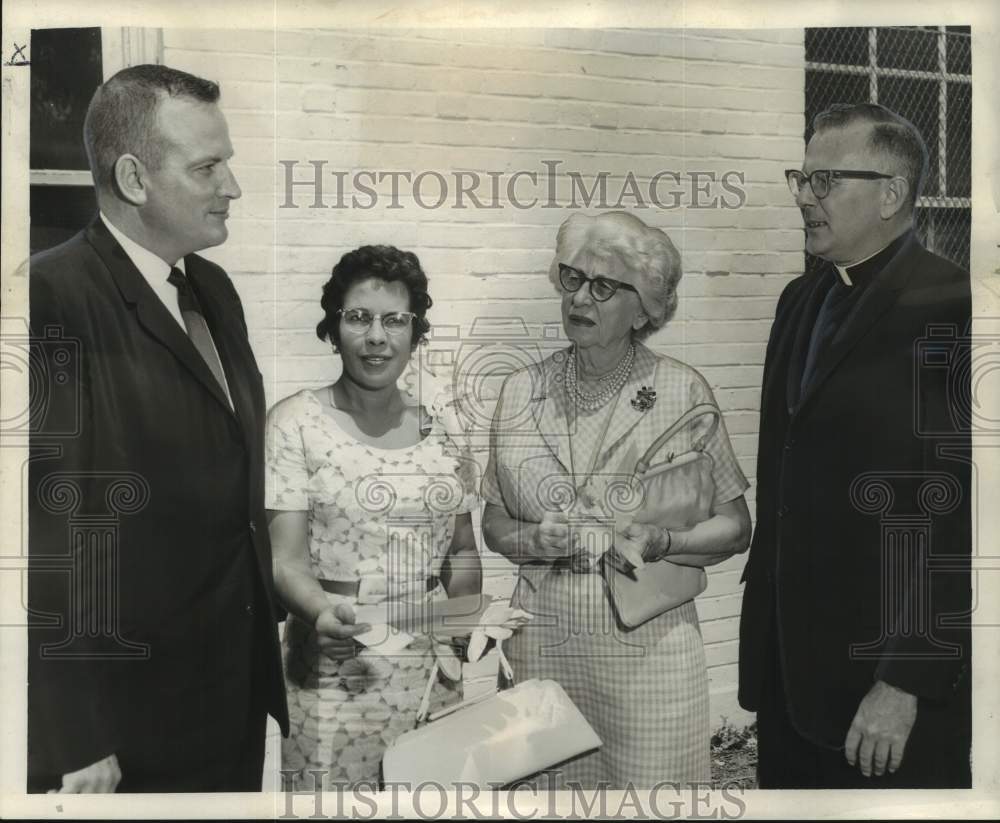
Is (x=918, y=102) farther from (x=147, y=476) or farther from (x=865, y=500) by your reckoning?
(x=147, y=476)

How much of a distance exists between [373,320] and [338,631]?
1034 millimetres

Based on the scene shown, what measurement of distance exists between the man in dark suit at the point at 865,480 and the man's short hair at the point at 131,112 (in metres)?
2.03

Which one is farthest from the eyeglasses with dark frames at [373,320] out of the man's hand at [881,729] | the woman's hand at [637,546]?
the man's hand at [881,729]

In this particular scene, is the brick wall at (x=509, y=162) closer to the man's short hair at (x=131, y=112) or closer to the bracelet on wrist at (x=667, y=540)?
the man's short hair at (x=131, y=112)

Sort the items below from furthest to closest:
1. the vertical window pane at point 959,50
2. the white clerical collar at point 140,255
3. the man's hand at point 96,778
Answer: the vertical window pane at point 959,50, the man's hand at point 96,778, the white clerical collar at point 140,255

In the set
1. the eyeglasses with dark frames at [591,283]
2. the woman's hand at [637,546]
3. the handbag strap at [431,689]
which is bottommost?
the handbag strap at [431,689]

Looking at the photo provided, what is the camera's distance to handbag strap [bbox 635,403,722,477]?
15.8 ft

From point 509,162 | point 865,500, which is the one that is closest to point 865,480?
point 865,500

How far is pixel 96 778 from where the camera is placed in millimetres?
4812

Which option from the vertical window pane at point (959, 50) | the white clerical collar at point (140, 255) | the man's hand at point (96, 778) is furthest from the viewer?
the vertical window pane at point (959, 50)

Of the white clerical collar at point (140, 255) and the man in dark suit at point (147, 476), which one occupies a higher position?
the white clerical collar at point (140, 255)

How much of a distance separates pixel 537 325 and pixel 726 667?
133cm

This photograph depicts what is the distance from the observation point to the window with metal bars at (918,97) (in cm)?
488

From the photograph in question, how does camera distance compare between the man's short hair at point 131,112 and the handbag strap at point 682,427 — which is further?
the handbag strap at point 682,427
